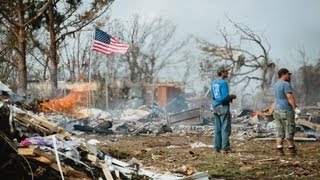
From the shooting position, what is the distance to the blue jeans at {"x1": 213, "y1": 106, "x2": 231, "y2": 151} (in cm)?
1153

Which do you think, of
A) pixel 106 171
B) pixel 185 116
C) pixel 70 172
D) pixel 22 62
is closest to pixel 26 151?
pixel 70 172

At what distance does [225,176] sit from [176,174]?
0.80 m

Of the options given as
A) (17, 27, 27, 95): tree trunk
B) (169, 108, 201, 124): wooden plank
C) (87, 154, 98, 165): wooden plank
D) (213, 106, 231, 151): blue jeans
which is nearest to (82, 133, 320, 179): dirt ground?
(213, 106, 231, 151): blue jeans

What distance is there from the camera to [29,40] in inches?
1372

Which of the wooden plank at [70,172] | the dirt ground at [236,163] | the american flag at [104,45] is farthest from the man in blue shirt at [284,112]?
the american flag at [104,45]

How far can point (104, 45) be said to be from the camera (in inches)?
1020

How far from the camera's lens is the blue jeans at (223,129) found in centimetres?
1153

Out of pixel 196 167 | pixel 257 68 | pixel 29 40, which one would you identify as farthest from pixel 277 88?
pixel 257 68

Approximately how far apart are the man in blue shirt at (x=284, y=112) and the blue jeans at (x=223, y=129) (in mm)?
1085

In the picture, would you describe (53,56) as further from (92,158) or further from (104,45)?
(92,158)

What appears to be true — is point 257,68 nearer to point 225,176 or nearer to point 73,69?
point 73,69

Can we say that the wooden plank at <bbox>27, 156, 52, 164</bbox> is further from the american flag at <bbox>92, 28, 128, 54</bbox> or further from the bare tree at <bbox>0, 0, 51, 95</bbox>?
the bare tree at <bbox>0, 0, 51, 95</bbox>

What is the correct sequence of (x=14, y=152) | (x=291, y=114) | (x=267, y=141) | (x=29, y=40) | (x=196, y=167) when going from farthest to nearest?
(x=29, y=40) < (x=267, y=141) < (x=291, y=114) < (x=196, y=167) < (x=14, y=152)

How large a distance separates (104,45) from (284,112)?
52.9 ft
